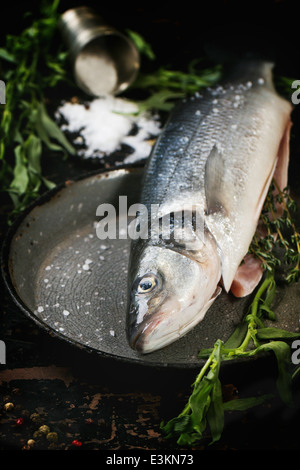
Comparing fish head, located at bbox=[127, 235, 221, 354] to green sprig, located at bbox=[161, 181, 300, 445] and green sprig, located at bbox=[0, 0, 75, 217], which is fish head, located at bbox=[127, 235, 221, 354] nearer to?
green sprig, located at bbox=[161, 181, 300, 445]

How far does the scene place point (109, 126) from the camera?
3.07 m

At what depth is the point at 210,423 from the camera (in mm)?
1515

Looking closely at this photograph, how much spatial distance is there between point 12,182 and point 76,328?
1.01 m

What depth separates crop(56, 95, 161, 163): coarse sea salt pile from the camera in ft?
9.66

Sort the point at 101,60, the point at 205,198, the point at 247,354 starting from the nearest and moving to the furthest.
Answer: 1. the point at 247,354
2. the point at 205,198
3. the point at 101,60

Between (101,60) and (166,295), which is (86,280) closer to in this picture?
(166,295)

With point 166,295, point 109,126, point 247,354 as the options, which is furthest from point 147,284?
point 109,126

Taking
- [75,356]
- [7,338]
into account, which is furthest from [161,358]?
[7,338]

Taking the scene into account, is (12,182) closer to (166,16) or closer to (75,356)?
(75,356)

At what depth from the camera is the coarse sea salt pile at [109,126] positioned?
9.66 ft

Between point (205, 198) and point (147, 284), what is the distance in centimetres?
42

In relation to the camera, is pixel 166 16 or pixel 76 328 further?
pixel 166 16

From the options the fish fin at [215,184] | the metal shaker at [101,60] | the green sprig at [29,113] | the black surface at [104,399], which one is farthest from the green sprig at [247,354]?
the metal shaker at [101,60]
